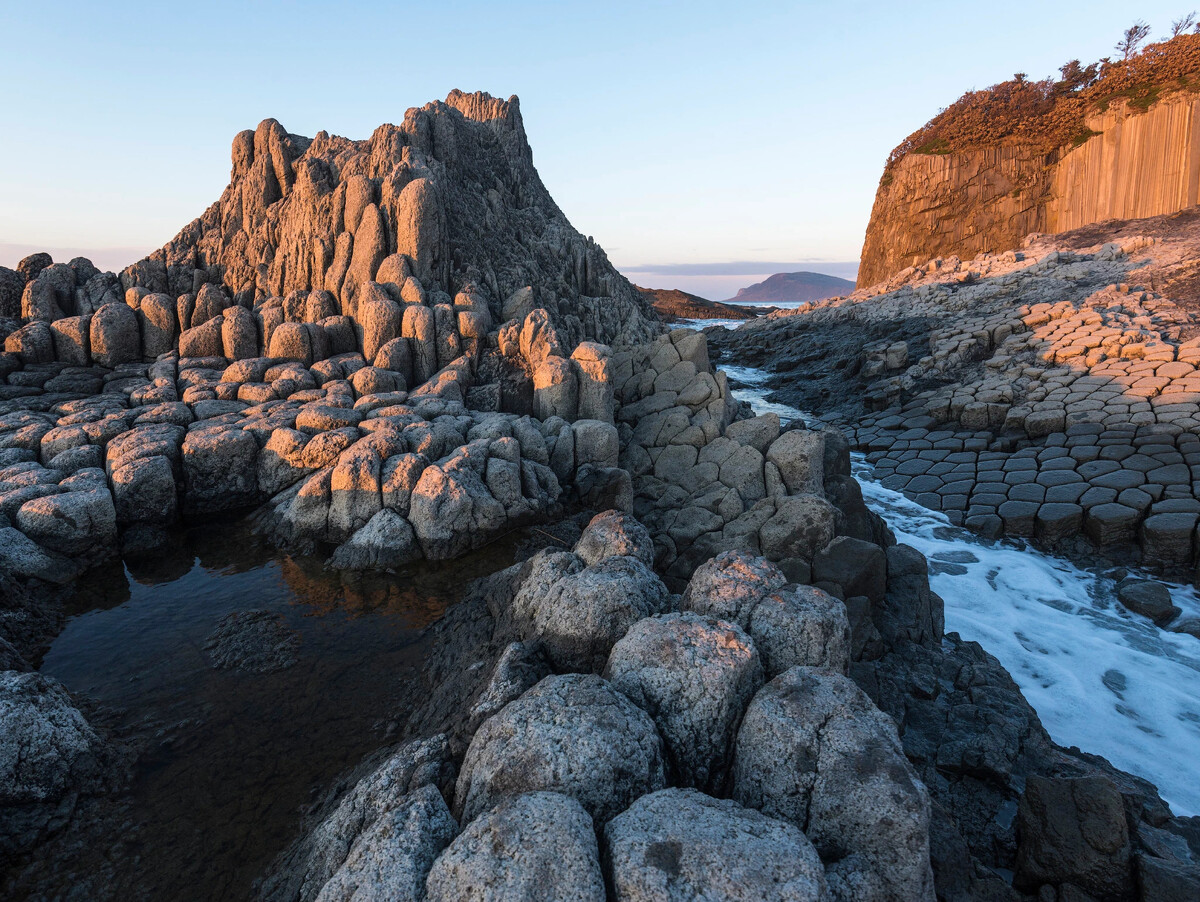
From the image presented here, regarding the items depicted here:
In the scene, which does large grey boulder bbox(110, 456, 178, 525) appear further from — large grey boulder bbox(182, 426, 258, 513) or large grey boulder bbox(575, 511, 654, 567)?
large grey boulder bbox(575, 511, 654, 567)

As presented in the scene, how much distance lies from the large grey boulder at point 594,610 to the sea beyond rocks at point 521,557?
5 cm

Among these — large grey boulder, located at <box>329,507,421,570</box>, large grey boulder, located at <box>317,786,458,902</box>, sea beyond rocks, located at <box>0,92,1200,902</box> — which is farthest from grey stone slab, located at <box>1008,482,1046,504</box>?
large grey boulder, located at <box>317,786,458,902</box>

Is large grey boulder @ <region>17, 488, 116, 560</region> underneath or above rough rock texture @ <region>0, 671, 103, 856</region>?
above

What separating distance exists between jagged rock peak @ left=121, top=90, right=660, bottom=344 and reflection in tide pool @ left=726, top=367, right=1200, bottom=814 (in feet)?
62.8

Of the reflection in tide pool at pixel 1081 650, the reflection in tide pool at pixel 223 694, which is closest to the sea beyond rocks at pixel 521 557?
the reflection in tide pool at pixel 223 694

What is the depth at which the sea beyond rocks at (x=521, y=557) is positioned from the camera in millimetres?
4938

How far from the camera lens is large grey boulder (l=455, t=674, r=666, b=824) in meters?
5.02

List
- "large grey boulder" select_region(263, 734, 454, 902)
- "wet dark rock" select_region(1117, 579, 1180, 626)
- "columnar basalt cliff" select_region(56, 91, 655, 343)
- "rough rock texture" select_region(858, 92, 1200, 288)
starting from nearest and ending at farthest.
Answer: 1. "large grey boulder" select_region(263, 734, 454, 902)
2. "wet dark rock" select_region(1117, 579, 1180, 626)
3. "columnar basalt cliff" select_region(56, 91, 655, 343)
4. "rough rock texture" select_region(858, 92, 1200, 288)

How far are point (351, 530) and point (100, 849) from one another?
802 centimetres

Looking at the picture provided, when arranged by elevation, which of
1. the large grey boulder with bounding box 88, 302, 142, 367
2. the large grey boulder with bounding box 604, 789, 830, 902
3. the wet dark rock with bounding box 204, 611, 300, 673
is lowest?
the wet dark rock with bounding box 204, 611, 300, 673

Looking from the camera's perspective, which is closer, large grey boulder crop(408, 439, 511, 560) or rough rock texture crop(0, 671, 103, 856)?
Answer: rough rock texture crop(0, 671, 103, 856)

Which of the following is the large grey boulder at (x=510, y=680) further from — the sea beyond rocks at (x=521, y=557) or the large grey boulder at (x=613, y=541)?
the large grey boulder at (x=613, y=541)

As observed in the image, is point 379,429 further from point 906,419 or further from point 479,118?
point 479,118

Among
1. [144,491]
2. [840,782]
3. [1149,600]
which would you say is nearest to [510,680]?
[840,782]
